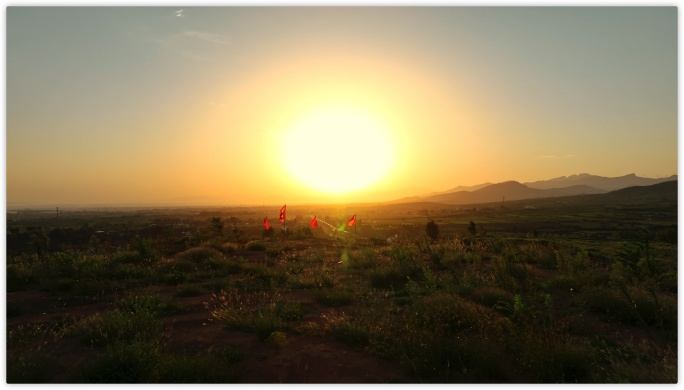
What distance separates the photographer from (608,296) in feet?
25.6

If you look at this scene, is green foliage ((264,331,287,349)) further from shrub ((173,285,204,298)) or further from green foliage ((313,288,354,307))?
shrub ((173,285,204,298))

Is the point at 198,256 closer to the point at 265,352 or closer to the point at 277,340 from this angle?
the point at 277,340

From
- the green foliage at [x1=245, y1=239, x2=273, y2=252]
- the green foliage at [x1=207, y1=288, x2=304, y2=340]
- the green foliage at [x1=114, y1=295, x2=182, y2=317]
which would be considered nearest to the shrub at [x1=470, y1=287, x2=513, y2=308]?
the green foliage at [x1=207, y1=288, x2=304, y2=340]

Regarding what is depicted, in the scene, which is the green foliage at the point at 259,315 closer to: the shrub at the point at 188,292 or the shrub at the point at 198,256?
the shrub at the point at 188,292

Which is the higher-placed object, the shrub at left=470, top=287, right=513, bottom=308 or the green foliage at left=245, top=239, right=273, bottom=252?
the shrub at left=470, top=287, right=513, bottom=308

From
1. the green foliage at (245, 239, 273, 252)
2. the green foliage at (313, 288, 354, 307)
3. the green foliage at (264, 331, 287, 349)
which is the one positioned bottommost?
the green foliage at (245, 239, 273, 252)

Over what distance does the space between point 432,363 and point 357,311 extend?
2.32m

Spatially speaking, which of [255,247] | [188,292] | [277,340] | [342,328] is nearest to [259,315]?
[277,340]

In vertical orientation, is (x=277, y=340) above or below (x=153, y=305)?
below

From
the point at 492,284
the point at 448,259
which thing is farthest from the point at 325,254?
the point at 492,284

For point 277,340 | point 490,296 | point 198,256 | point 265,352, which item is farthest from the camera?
point 198,256

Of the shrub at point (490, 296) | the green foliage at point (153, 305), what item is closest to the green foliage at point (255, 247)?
the green foliage at point (153, 305)

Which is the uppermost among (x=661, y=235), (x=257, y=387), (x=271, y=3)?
(x=271, y=3)

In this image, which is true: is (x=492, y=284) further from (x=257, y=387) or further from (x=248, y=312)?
(x=257, y=387)
